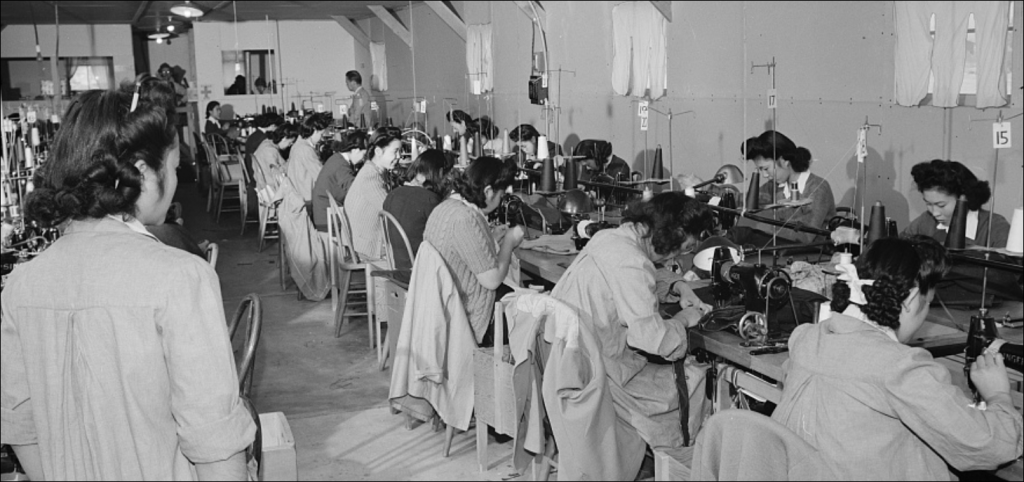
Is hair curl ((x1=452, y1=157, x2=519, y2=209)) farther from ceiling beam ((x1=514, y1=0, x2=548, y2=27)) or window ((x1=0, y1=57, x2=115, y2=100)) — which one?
window ((x1=0, y1=57, x2=115, y2=100))

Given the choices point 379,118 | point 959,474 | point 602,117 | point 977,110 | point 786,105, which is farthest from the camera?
point 602,117

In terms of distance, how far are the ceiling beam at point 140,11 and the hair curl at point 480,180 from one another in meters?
7.41

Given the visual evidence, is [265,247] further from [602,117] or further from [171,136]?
[171,136]

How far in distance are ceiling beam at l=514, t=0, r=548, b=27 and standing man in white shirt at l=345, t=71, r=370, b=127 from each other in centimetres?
128

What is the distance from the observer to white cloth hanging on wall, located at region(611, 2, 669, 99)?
21.6ft

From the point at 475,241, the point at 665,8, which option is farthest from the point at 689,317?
the point at 665,8

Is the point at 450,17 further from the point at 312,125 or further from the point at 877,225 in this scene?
the point at 877,225

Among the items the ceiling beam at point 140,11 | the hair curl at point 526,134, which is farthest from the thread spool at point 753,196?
the ceiling beam at point 140,11

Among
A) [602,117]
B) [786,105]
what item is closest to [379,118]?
[602,117]

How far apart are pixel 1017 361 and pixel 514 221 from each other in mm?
2559

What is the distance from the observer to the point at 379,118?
707 cm

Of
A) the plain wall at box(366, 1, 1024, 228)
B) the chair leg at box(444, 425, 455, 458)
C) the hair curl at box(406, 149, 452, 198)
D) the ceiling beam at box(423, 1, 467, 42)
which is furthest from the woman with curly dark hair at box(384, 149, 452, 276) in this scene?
the ceiling beam at box(423, 1, 467, 42)

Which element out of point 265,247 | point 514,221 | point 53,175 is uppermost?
point 53,175

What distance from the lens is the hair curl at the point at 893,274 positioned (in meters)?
1.80
